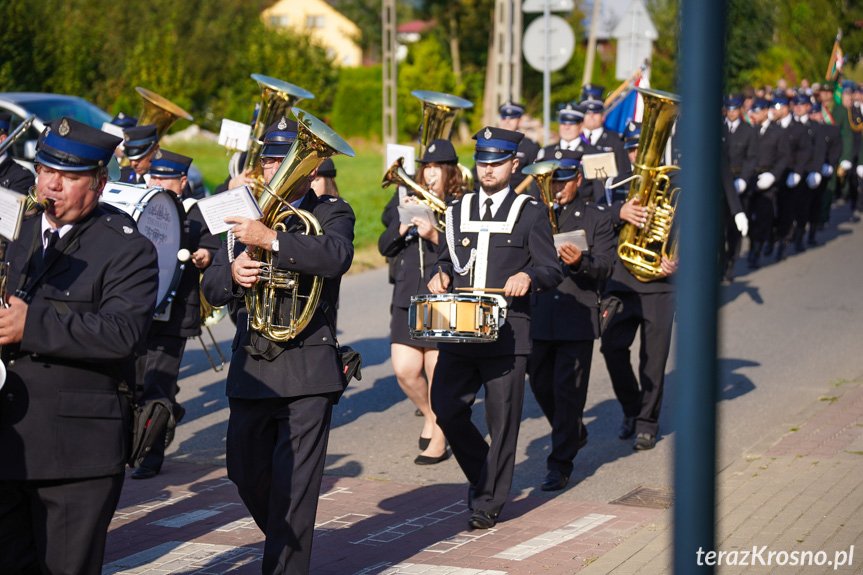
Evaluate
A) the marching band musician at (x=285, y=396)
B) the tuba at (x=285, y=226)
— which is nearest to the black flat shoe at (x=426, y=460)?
the marching band musician at (x=285, y=396)

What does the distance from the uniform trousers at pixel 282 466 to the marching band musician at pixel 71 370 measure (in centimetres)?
101

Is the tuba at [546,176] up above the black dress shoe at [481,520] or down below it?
above

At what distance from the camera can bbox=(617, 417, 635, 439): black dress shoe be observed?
8.37 metres

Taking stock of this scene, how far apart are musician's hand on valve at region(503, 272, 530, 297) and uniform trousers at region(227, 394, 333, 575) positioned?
4.39 ft

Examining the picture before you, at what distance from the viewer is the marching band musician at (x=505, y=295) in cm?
626

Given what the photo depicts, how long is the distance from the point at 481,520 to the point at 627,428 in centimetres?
252

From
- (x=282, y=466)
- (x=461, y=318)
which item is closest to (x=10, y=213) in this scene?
(x=282, y=466)

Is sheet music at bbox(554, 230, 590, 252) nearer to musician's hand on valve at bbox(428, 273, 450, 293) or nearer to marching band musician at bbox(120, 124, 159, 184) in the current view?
musician's hand on valve at bbox(428, 273, 450, 293)

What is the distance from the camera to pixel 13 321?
3668 mm

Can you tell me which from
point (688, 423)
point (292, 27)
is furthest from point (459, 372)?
point (292, 27)

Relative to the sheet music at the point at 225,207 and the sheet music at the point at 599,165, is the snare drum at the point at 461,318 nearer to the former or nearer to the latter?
the sheet music at the point at 225,207

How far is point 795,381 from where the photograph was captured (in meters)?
9.99

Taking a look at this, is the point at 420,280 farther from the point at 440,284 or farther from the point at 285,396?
the point at 285,396

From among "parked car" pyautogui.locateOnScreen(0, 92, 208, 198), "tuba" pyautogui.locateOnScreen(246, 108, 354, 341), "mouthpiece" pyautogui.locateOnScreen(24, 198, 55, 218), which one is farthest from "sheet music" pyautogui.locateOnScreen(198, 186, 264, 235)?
"parked car" pyautogui.locateOnScreen(0, 92, 208, 198)
